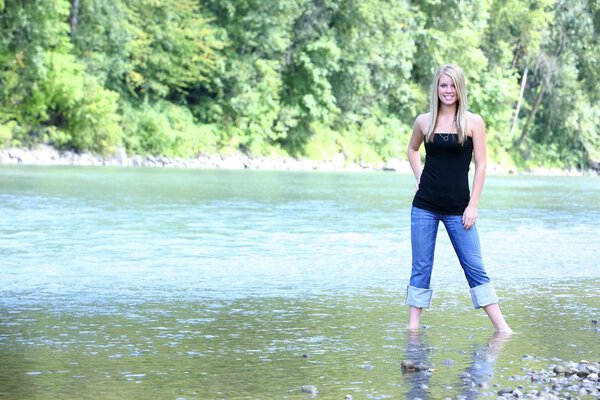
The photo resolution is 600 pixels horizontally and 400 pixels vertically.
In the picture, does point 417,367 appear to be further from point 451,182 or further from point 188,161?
point 188,161

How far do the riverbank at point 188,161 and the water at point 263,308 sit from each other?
96.4ft

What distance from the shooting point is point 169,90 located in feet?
188

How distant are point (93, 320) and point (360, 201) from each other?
17165mm

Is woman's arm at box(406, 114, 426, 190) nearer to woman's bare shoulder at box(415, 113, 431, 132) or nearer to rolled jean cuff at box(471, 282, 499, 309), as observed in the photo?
woman's bare shoulder at box(415, 113, 431, 132)

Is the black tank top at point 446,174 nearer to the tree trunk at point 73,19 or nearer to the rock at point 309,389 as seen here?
the rock at point 309,389

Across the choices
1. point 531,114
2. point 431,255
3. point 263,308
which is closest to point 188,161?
point 531,114

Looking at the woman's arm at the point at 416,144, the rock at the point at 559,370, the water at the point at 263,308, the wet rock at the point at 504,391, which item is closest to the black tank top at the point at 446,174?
the woman's arm at the point at 416,144

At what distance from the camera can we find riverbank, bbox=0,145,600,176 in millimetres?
46875

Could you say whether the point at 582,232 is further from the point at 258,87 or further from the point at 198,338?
the point at 258,87

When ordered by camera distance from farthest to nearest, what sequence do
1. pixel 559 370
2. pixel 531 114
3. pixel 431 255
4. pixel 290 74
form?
1. pixel 531 114
2. pixel 290 74
3. pixel 431 255
4. pixel 559 370

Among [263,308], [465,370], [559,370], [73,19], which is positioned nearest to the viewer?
[559,370]

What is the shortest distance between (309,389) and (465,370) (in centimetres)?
100

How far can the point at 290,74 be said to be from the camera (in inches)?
2442

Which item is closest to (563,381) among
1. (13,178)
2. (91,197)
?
(91,197)
